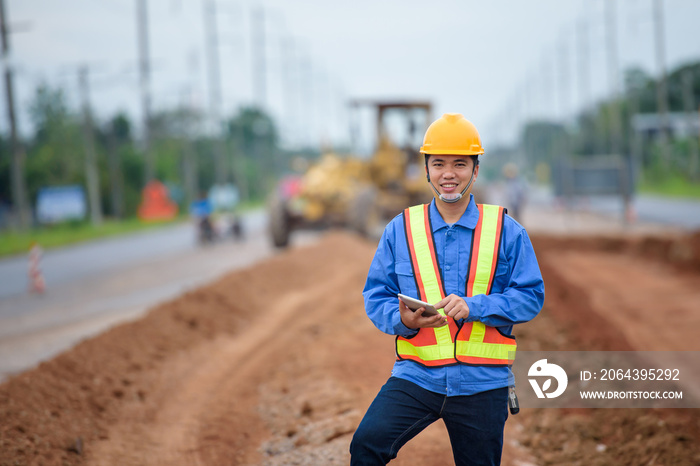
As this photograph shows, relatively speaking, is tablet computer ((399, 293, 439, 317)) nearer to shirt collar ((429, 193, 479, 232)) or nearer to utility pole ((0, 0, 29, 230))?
shirt collar ((429, 193, 479, 232))

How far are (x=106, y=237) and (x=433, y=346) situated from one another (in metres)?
32.6

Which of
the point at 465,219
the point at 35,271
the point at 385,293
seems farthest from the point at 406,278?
the point at 35,271

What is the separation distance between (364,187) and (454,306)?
18.7m

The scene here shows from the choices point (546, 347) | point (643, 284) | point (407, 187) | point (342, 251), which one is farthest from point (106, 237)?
point (546, 347)

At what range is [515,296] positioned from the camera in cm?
353

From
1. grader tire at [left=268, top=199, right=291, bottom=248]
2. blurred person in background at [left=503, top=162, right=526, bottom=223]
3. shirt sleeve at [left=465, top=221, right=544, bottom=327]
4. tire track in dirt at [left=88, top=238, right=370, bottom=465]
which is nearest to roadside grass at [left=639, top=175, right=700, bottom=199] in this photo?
blurred person in background at [left=503, top=162, right=526, bottom=223]

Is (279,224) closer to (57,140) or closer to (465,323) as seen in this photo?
(465,323)

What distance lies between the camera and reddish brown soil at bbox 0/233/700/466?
5.77 metres

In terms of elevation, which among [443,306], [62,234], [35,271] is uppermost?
[443,306]

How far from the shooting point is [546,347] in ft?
31.2

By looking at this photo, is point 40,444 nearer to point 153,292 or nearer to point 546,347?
point 546,347

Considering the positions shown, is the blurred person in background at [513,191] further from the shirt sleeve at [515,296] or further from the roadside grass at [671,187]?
the roadside grass at [671,187]

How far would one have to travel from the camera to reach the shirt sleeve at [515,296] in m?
3.51

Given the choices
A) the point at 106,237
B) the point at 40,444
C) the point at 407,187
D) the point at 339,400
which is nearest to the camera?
the point at 40,444
